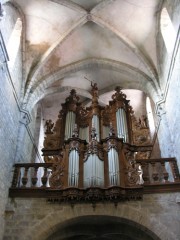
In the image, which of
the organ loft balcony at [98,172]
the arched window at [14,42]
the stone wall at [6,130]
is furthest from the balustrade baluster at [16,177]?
the arched window at [14,42]

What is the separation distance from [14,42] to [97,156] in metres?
5.37

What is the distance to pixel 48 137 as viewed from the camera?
37.2 feet

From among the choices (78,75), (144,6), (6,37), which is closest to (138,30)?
(144,6)

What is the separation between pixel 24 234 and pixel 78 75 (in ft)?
26.3

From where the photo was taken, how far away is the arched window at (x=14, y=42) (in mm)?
10404

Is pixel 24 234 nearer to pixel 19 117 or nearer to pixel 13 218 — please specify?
pixel 13 218

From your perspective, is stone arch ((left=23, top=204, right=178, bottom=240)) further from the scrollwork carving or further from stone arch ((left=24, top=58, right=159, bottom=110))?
stone arch ((left=24, top=58, right=159, bottom=110))

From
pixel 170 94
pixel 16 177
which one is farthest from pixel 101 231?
pixel 170 94

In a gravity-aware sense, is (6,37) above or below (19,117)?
above

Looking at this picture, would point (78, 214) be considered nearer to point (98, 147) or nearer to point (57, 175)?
point (57, 175)

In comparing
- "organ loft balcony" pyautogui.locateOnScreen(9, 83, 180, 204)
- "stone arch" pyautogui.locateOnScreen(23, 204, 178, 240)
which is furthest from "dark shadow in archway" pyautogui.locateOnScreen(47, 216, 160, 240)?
"organ loft balcony" pyautogui.locateOnScreen(9, 83, 180, 204)

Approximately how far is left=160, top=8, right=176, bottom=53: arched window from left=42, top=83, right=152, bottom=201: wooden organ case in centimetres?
315

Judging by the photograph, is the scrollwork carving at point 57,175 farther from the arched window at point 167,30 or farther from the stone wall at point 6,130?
the arched window at point 167,30

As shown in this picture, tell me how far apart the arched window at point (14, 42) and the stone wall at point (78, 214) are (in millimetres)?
4943
